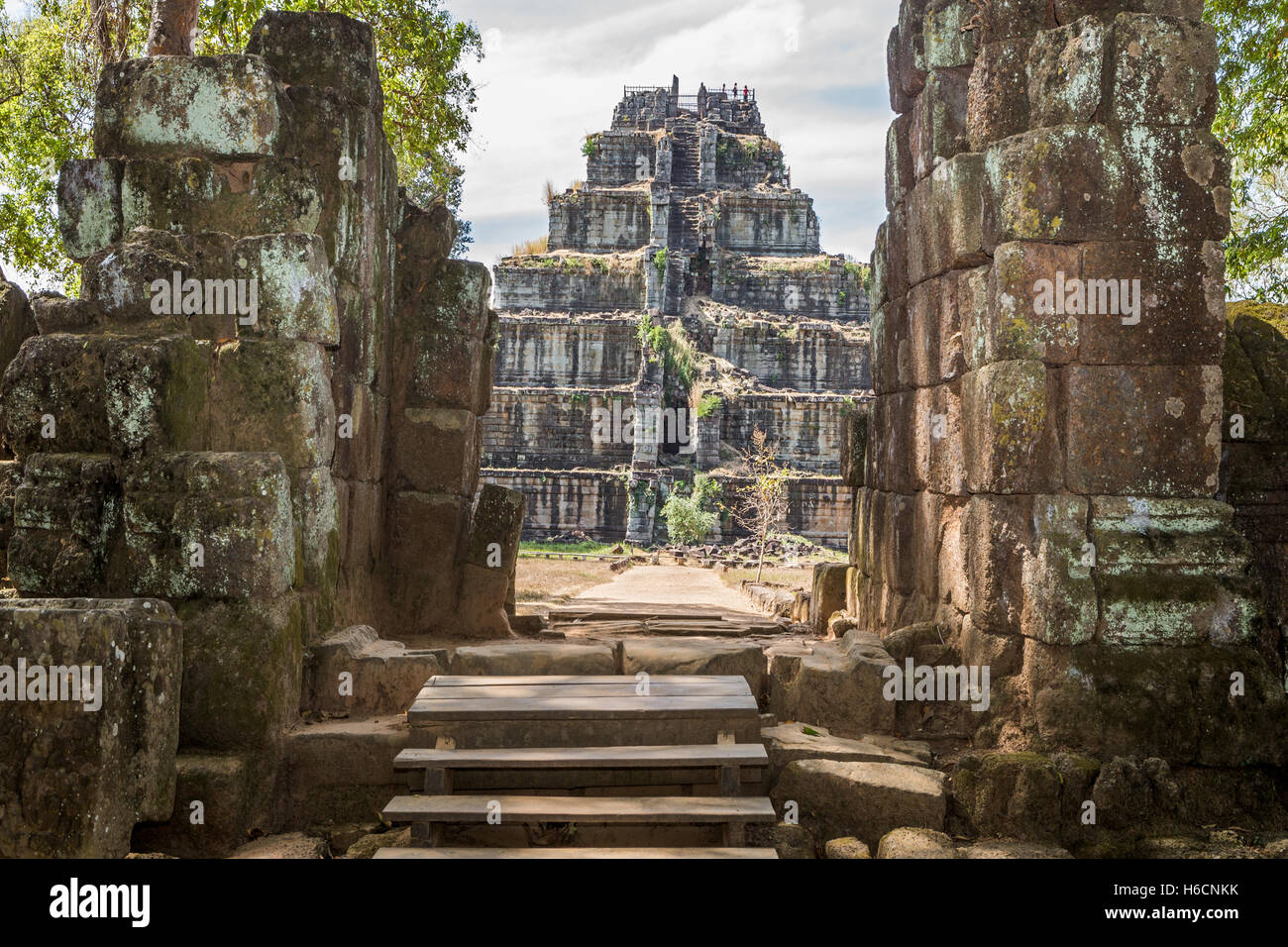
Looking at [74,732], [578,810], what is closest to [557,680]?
[578,810]

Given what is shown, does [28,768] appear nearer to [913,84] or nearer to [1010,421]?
[1010,421]

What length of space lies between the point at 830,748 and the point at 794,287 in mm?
38319

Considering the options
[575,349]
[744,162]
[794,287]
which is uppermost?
[744,162]

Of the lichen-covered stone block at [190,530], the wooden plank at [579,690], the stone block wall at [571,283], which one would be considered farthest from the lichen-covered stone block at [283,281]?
the stone block wall at [571,283]

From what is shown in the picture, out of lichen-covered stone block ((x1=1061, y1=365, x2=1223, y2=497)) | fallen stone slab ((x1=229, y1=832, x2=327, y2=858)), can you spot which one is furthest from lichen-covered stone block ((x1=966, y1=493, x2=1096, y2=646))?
fallen stone slab ((x1=229, y1=832, x2=327, y2=858))

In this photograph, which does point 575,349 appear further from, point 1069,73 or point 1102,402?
point 1102,402

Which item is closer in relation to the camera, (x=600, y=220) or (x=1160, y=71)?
(x=1160, y=71)

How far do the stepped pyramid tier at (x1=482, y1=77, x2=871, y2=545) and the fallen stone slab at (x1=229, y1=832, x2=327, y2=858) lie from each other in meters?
27.8

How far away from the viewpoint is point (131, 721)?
3.89 m

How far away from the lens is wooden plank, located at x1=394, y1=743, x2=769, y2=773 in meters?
4.35

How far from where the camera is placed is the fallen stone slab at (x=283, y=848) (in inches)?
166

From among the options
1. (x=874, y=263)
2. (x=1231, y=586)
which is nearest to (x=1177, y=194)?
(x=1231, y=586)

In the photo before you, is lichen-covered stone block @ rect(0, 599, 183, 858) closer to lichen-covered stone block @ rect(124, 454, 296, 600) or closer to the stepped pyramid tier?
lichen-covered stone block @ rect(124, 454, 296, 600)

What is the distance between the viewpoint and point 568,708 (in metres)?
4.61
